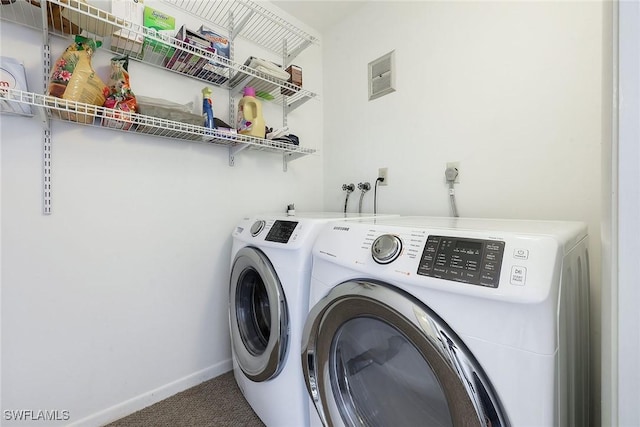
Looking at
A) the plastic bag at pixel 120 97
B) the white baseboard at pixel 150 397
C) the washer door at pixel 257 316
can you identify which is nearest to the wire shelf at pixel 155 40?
the plastic bag at pixel 120 97

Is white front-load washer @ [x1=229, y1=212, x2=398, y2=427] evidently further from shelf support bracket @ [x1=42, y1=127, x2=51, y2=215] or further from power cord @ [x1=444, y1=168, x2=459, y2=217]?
shelf support bracket @ [x1=42, y1=127, x2=51, y2=215]

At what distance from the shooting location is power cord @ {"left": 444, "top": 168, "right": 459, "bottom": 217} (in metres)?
1.46

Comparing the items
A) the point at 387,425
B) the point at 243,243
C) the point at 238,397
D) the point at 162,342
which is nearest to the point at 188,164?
the point at 243,243

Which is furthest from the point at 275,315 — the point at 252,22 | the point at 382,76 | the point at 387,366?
the point at 252,22

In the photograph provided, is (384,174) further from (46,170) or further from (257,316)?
(46,170)

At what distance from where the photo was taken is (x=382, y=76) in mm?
1801

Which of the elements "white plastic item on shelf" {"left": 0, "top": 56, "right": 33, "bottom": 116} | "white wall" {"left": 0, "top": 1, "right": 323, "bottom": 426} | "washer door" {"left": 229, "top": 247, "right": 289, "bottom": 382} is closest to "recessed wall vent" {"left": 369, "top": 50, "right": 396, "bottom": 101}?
"white wall" {"left": 0, "top": 1, "right": 323, "bottom": 426}

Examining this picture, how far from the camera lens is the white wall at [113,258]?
3.69 feet

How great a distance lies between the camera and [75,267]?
124 cm

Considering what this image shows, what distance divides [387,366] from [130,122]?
1.39 metres

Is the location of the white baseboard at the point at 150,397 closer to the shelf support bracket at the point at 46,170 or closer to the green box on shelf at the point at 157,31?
the shelf support bracket at the point at 46,170

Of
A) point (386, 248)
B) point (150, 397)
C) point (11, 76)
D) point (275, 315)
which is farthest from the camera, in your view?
point (150, 397)

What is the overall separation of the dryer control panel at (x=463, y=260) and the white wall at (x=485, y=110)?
0.81m

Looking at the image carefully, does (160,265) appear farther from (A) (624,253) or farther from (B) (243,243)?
(A) (624,253)
